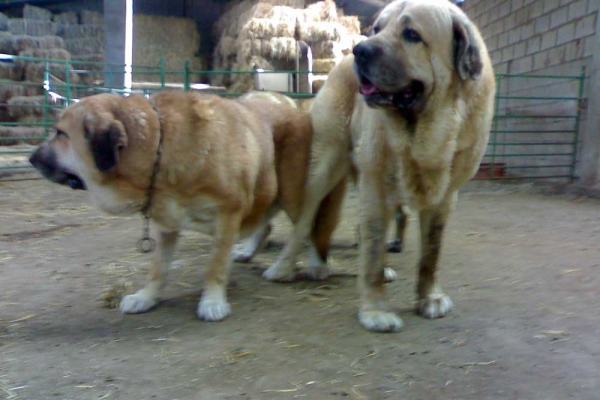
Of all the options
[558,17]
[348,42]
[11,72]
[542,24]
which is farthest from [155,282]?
[11,72]

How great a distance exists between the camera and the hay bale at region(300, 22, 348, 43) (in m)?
17.2

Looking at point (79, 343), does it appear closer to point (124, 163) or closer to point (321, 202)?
point (124, 163)

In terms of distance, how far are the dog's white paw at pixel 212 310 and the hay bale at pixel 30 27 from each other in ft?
66.2

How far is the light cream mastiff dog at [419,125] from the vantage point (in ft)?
8.86

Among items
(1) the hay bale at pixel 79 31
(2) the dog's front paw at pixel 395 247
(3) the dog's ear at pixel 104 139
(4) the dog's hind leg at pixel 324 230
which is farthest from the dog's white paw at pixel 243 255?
(1) the hay bale at pixel 79 31

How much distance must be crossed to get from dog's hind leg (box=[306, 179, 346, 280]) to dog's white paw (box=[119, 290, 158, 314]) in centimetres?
118

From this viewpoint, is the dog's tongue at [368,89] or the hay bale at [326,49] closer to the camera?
the dog's tongue at [368,89]

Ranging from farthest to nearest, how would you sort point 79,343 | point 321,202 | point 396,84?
point 321,202
point 79,343
point 396,84

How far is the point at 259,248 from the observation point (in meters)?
4.70

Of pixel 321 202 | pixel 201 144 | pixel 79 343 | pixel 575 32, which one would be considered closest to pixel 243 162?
pixel 201 144

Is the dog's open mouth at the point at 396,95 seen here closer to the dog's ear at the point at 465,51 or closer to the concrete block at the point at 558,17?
the dog's ear at the point at 465,51

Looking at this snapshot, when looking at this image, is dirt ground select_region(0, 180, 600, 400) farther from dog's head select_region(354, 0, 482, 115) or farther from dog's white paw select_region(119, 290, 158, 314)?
dog's head select_region(354, 0, 482, 115)

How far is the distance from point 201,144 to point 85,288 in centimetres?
142

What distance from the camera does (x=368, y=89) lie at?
2742mm
